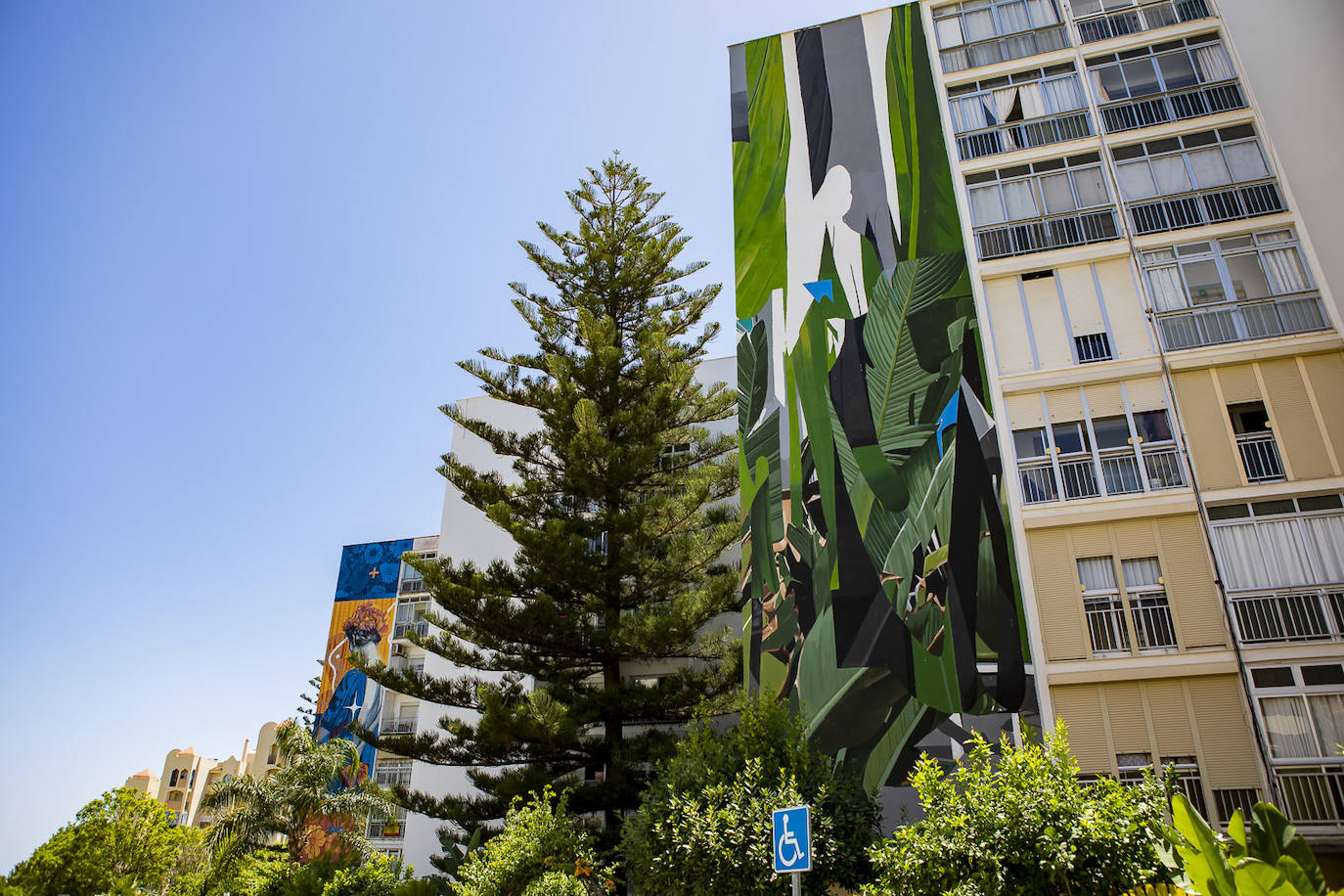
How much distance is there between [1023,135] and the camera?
12.5 m

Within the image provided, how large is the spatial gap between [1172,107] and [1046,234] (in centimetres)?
256

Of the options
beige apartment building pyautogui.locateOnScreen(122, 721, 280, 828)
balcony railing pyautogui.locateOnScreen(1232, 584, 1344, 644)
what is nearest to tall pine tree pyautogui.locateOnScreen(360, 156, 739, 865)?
balcony railing pyautogui.locateOnScreen(1232, 584, 1344, 644)

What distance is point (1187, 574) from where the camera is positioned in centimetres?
974

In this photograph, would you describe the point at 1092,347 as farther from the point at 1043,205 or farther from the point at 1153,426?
the point at 1043,205

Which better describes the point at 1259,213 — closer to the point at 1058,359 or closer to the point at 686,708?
the point at 1058,359

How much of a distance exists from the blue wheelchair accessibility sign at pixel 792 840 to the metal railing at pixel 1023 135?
10.2m

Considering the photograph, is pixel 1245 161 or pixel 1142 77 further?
pixel 1142 77

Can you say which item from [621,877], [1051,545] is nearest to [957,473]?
[1051,545]

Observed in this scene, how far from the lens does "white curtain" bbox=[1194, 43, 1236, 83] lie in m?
11.9

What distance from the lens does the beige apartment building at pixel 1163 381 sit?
9.12 metres

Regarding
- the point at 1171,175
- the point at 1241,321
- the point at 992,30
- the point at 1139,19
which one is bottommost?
the point at 1241,321

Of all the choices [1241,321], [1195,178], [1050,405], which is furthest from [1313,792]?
[1195,178]

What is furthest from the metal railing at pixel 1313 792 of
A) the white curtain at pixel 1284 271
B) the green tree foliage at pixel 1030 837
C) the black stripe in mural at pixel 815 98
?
the black stripe in mural at pixel 815 98

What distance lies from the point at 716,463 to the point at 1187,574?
707cm
